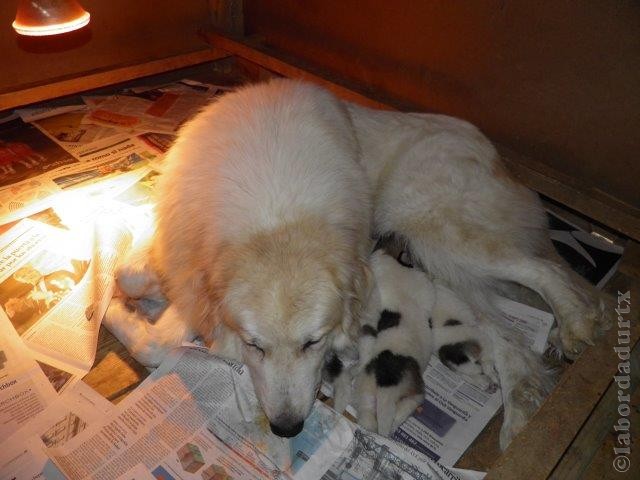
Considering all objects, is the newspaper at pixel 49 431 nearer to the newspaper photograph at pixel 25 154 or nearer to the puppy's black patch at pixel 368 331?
the puppy's black patch at pixel 368 331

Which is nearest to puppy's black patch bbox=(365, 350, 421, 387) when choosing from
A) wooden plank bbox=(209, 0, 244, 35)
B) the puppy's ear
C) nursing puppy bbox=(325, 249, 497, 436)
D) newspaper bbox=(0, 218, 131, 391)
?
nursing puppy bbox=(325, 249, 497, 436)

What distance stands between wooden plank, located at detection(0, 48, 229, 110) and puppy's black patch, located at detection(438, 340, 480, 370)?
245 centimetres

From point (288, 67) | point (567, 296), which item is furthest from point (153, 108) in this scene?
point (567, 296)

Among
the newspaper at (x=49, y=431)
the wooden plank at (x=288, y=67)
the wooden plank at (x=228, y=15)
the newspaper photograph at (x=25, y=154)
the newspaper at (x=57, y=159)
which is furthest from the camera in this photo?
the wooden plank at (x=228, y=15)

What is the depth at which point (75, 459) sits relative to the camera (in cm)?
140

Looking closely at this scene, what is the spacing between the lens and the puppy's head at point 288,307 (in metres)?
1.20

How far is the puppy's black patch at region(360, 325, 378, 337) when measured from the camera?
157 centimetres

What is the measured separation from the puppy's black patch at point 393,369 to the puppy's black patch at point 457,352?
18 cm

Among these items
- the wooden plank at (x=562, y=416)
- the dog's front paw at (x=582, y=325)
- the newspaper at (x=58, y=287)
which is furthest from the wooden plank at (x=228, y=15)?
the wooden plank at (x=562, y=416)

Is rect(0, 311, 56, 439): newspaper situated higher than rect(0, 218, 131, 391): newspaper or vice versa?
rect(0, 218, 131, 391): newspaper

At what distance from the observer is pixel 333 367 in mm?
1557

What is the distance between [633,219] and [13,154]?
3.04 m

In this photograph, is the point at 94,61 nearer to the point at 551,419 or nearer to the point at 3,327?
the point at 3,327

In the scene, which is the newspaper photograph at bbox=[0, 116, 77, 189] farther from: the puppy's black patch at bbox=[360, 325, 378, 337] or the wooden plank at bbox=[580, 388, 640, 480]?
the wooden plank at bbox=[580, 388, 640, 480]
